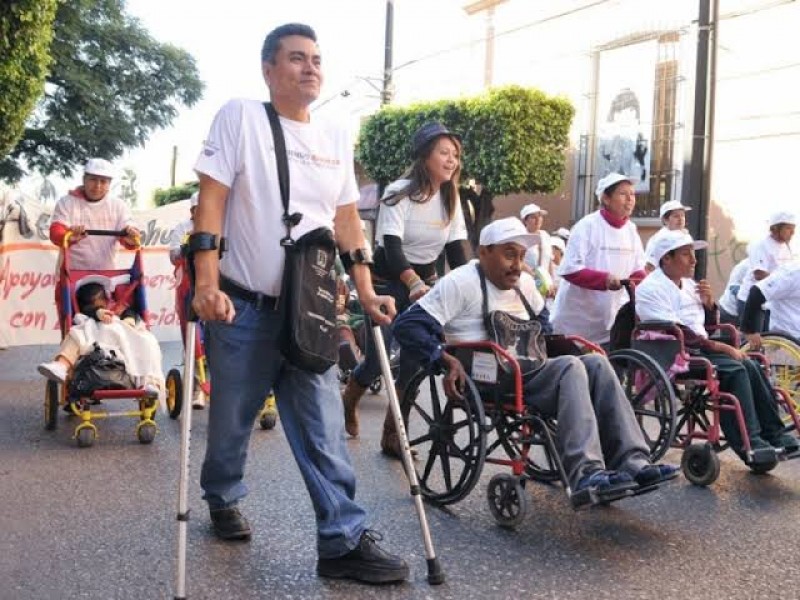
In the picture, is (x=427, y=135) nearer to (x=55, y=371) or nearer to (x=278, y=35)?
(x=278, y=35)

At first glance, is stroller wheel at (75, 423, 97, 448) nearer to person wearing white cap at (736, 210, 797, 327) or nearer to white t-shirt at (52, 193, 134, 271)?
white t-shirt at (52, 193, 134, 271)

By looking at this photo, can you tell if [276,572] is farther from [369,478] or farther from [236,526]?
[369,478]

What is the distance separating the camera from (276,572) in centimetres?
410

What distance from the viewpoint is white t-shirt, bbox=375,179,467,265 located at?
6223mm

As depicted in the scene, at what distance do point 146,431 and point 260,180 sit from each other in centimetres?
326

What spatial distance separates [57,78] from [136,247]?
729 inches

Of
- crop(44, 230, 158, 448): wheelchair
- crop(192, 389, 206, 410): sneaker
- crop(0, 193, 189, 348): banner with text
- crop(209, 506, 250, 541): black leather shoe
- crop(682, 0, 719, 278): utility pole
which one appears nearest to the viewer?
crop(209, 506, 250, 541): black leather shoe

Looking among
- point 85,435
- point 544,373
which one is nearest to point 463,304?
point 544,373

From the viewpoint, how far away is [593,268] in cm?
701

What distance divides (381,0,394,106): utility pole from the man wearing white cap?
18.3 metres

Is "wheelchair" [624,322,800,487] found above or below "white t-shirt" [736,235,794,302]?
below

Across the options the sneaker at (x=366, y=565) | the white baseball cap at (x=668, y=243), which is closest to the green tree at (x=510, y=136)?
the white baseball cap at (x=668, y=243)

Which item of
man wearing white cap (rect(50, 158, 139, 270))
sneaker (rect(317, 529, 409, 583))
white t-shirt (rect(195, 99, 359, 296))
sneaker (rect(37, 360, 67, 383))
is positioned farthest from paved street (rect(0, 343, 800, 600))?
man wearing white cap (rect(50, 158, 139, 270))

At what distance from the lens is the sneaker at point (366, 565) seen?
394 cm
